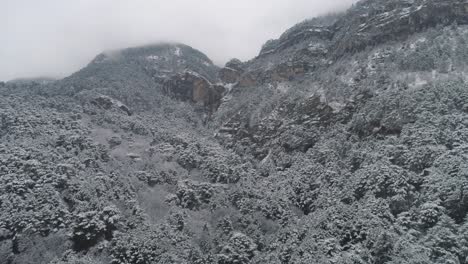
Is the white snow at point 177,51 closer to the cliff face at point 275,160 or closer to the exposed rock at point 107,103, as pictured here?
the cliff face at point 275,160

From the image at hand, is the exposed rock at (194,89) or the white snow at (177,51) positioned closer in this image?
the exposed rock at (194,89)

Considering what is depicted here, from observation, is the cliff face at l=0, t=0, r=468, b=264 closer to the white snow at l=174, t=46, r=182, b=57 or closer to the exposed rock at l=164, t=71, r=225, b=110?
the exposed rock at l=164, t=71, r=225, b=110

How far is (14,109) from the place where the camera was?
91250 millimetres

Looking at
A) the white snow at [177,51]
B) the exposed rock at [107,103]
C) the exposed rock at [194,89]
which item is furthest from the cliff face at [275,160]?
the white snow at [177,51]

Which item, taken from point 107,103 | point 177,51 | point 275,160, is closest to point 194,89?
point 107,103

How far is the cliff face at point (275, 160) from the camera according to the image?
172 feet

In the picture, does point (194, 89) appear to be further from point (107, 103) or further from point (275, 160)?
point (275, 160)

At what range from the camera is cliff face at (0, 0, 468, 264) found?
5256 centimetres

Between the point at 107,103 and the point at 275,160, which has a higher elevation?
the point at 107,103

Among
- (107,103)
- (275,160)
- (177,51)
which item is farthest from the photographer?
(177,51)

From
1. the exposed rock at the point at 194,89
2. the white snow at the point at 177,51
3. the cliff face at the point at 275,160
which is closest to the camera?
the cliff face at the point at 275,160

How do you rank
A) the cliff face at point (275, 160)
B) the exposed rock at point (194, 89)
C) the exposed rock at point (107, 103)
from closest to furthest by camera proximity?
the cliff face at point (275, 160) → the exposed rock at point (107, 103) → the exposed rock at point (194, 89)

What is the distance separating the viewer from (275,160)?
288ft

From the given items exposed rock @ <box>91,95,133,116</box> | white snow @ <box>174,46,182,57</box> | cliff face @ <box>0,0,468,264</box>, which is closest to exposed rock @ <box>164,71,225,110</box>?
cliff face @ <box>0,0,468,264</box>
